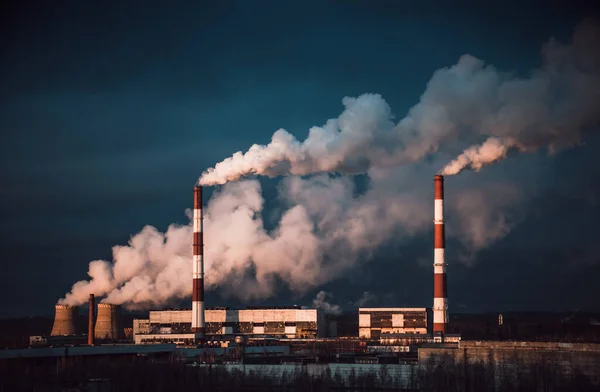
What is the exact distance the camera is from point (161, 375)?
41438mm

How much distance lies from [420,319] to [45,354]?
29.4 m

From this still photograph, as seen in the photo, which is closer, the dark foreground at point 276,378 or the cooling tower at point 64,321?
the dark foreground at point 276,378

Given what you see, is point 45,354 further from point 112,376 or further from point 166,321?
point 166,321

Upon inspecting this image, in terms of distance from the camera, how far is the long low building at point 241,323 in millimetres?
67625

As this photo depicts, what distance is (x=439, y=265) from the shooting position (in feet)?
178

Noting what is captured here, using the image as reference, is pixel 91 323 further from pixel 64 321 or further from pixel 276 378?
pixel 276 378

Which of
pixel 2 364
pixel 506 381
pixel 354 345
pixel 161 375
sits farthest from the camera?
pixel 354 345

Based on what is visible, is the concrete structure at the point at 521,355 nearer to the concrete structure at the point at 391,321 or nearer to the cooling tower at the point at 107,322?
the concrete structure at the point at 391,321

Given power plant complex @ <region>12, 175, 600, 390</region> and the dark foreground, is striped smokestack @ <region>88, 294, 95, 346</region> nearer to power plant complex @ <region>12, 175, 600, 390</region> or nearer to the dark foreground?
power plant complex @ <region>12, 175, 600, 390</region>

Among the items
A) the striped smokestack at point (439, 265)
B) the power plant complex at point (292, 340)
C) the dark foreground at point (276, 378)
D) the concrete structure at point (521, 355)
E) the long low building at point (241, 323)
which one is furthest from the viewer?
the long low building at point (241, 323)

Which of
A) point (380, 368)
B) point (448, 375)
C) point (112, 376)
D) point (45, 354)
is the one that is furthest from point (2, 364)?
point (448, 375)

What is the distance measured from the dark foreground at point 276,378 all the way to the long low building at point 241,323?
21139 mm

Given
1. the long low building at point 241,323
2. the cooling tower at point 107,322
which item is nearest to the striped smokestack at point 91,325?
the cooling tower at point 107,322

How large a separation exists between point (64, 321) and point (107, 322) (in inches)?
125
